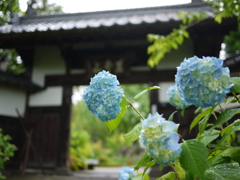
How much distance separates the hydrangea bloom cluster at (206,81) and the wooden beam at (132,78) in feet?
9.00

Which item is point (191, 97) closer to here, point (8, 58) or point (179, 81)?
point (179, 81)

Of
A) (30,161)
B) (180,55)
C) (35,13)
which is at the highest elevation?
(35,13)

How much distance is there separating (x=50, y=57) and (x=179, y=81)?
326cm

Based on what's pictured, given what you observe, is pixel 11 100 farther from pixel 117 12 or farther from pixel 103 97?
pixel 103 97

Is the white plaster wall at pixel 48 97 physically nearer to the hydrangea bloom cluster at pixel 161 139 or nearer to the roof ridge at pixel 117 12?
the roof ridge at pixel 117 12

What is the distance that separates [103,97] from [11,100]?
9.97 ft

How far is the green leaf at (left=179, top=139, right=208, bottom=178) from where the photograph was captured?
423mm

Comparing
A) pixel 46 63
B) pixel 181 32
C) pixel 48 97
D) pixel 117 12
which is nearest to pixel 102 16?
pixel 117 12

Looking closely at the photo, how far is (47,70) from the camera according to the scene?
351 cm

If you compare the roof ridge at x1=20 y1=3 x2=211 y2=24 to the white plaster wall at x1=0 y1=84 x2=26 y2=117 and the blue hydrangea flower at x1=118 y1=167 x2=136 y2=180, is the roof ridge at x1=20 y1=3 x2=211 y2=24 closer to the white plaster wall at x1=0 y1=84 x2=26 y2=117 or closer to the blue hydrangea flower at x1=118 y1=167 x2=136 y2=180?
the white plaster wall at x1=0 y1=84 x2=26 y2=117

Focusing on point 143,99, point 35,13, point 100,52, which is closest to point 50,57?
point 100,52

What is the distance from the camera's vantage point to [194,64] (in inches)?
16.6

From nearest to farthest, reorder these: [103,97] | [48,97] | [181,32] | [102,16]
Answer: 1. [103,97]
2. [181,32]
3. [48,97]
4. [102,16]

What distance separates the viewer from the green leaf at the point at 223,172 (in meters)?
0.48
